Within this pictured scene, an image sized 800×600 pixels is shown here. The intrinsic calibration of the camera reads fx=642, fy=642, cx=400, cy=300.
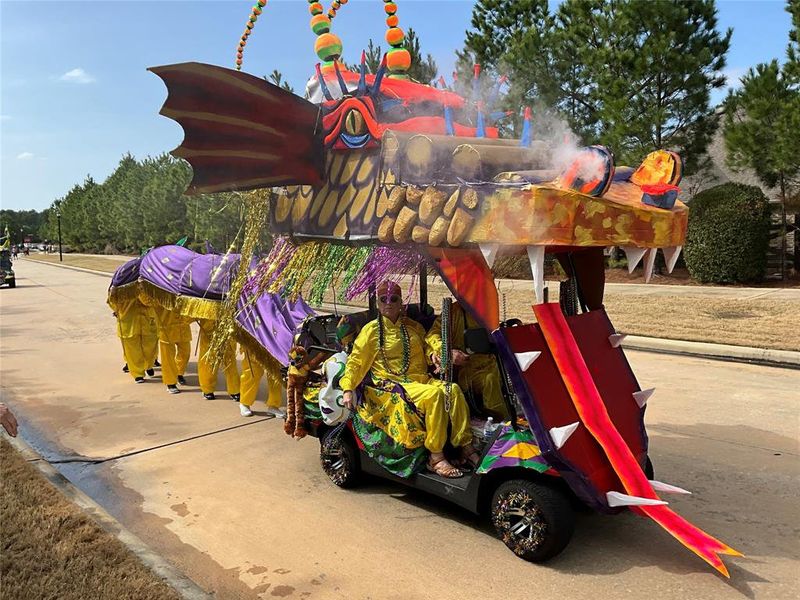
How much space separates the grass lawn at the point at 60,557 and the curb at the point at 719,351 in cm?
774

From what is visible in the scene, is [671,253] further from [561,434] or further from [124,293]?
[124,293]

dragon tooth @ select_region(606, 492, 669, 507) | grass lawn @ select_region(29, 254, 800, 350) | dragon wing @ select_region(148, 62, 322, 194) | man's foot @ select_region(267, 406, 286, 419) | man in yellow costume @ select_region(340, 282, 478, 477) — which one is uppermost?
dragon wing @ select_region(148, 62, 322, 194)

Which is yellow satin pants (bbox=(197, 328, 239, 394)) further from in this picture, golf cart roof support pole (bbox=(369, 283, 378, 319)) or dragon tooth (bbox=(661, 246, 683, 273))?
dragon tooth (bbox=(661, 246, 683, 273))

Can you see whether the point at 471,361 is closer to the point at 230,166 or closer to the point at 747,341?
the point at 230,166

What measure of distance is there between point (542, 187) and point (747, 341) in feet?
23.4

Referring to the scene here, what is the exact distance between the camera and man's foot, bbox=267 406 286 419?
6430mm

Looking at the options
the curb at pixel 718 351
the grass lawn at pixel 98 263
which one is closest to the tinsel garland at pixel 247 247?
the curb at pixel 718 351

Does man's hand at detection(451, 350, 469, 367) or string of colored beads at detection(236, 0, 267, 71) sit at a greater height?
string of colored beads at detection(236, 0, 267, 71)

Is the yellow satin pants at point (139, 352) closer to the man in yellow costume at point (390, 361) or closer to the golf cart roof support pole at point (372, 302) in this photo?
the golf cart roof support pole at point (372, 302)

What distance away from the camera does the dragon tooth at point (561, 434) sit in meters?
3.32

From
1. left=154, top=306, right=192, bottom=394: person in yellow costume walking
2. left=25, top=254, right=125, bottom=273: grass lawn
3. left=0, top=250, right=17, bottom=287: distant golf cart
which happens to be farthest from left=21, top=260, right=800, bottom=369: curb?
left=25, top=254, right=125, bottom=273: grass lawn

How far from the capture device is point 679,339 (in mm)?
9508

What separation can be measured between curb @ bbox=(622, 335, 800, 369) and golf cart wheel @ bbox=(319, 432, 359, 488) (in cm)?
620

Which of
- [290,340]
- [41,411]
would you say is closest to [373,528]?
[290,340]
